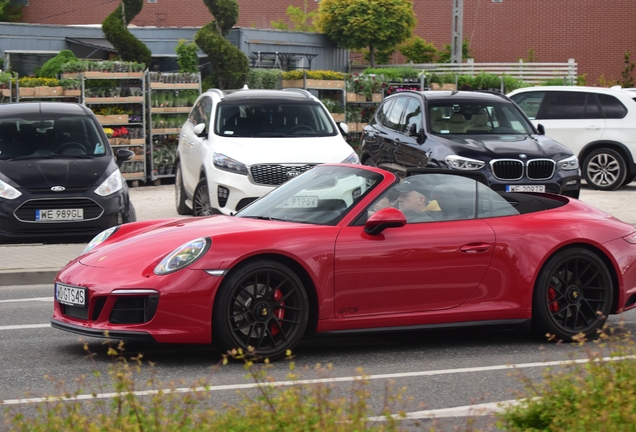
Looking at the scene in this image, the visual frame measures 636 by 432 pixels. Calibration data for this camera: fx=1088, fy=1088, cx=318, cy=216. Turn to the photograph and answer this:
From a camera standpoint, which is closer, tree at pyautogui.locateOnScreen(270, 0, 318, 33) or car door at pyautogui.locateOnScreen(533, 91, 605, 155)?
car door at pyautogui.locateOnScreen(533, 91, 605, 155)

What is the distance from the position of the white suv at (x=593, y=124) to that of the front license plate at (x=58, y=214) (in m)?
10.4

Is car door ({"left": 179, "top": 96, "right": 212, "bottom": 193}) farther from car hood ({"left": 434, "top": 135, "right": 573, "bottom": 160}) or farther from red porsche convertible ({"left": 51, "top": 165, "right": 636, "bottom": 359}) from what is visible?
red porsche convertible ({"left": 51, "top": 165, "right": 636, "bottom": 359})

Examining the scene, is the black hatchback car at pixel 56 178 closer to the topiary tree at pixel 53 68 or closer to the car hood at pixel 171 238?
the car hood at pixel 171 238

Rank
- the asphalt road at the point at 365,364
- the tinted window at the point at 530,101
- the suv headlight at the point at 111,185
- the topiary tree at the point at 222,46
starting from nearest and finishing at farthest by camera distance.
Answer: the asphalt road at the point at 365,364 < the suv headlight at the point at 111,185 < the tinted window at the point at 530,101 < the topiary tree at the point at 222,46

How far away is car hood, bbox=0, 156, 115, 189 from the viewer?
43.5ft

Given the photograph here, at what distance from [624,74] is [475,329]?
167ft

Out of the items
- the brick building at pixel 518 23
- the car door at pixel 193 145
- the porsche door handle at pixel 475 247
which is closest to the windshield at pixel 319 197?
the porsche door handle at pixel 475 247

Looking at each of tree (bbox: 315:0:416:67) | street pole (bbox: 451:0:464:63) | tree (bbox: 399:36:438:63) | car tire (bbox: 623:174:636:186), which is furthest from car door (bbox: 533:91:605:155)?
tree (bbox: 399:36:438:63)

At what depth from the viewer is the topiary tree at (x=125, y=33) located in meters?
25.3

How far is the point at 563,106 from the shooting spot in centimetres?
2131

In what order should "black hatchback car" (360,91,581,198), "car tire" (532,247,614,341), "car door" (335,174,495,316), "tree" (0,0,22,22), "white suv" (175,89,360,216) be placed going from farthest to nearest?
"tree" (0,0,22,22), "black hatchback car" (360,91,581,198), "white suv" (175,89,360,216), "car tire" (532,247,614,341), "car door" (335,174,495,316)

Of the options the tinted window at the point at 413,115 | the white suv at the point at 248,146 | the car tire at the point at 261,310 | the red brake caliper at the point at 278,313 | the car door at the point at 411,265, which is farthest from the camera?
the tinted window at the point at 413,115

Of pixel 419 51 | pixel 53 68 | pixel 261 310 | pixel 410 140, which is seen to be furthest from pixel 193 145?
pixel 419 51

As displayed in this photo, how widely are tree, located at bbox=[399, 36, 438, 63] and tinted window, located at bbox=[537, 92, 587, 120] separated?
36021 millimetres
